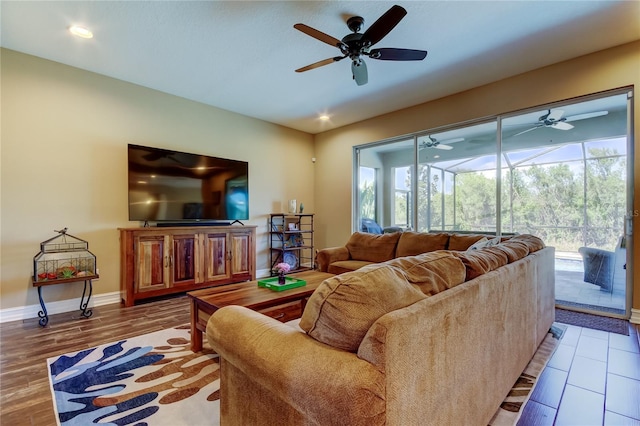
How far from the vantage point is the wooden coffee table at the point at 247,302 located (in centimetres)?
219

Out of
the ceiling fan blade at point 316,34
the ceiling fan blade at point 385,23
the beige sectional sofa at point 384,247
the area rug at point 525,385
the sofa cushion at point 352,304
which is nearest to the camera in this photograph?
the sofa cushion at point 352,304

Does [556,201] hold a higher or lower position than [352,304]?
higher

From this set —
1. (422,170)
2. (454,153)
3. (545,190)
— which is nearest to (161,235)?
(422,170)

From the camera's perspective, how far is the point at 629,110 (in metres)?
3.11

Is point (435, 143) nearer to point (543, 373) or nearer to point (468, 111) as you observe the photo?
point (468, 111)

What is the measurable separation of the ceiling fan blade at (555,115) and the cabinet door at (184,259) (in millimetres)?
4848

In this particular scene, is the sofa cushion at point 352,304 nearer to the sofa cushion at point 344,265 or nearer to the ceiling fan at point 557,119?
the sofa cushion at point 344,265

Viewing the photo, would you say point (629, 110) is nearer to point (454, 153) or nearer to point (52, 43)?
point (454, 153)

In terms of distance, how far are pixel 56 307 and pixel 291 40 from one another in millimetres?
3931

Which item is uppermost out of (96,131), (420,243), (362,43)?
(362,43)

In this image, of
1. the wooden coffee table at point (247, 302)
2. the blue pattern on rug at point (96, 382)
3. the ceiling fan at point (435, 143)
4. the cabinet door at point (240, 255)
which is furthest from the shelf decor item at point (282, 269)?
the ceiling fan at point (435, 143)

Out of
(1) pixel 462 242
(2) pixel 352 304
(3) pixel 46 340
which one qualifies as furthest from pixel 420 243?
(3) pixel 46 340

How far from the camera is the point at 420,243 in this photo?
3.67m

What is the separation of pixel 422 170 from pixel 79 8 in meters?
4.57
